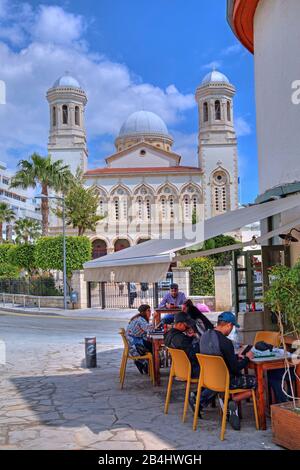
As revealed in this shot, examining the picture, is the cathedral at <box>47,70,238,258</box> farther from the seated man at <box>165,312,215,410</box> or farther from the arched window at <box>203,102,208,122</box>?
the seated man at <box>165,312,215,410</box>

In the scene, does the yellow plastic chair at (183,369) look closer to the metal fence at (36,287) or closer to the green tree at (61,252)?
the metal fence at (36,287)

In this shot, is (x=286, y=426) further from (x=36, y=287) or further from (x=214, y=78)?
(x=214, y=78)

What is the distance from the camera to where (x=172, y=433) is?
5.48 meters

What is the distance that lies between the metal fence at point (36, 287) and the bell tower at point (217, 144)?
32126 mm

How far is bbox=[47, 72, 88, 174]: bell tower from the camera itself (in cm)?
6419

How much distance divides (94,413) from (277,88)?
6.74 metres

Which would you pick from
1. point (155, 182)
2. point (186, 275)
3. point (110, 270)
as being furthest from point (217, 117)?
point (110, 270)

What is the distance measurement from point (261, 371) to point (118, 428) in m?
1.78

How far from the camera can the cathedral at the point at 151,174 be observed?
6147cm

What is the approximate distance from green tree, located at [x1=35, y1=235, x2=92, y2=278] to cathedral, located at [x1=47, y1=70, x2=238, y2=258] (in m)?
28.1

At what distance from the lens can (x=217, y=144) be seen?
63719 mm

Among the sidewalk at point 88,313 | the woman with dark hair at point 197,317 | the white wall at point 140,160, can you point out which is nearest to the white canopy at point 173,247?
the woman with dark hair at point 197,317

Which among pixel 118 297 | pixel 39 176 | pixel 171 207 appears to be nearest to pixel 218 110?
pixel 171 207
